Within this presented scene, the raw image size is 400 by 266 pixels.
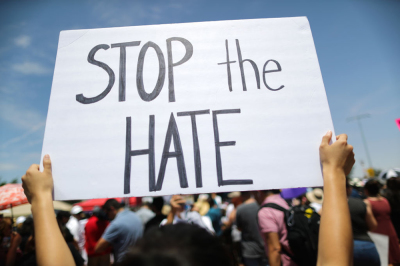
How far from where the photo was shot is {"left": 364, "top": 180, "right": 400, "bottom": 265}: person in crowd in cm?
372

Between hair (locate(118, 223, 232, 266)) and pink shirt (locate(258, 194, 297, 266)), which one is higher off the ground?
hair (locate(118, 223, 232, 266))

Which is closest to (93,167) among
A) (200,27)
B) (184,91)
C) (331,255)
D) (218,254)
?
(184,91)

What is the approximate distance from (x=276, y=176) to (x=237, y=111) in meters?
0.37

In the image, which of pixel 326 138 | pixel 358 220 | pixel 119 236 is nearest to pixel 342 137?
pixel 326 138

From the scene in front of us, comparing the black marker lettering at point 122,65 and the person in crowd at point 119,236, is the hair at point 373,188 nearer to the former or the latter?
the person in crowd at point 119,236

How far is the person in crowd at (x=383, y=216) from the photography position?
3717 millimetres

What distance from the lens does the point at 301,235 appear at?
2350 millimetres

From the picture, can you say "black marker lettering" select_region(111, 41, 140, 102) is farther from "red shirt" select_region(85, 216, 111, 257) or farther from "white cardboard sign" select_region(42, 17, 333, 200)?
"red shirt" select_region(85, 216, 111, 257)

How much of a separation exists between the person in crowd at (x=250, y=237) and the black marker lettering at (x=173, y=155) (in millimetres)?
3149

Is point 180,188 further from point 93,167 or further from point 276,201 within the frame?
point 276,201

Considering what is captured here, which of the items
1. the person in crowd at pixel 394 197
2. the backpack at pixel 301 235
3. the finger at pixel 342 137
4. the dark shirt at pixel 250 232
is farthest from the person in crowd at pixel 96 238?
the person in crowd at pixel 394 197

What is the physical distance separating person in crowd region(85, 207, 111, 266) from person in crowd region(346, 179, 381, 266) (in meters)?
3.92

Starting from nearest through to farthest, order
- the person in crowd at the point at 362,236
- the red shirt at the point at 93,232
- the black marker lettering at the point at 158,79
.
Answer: the black marker lettering at the point at 158,79 → the person in crowd at the point at 362,236 → the red shirt at the point at 93,232

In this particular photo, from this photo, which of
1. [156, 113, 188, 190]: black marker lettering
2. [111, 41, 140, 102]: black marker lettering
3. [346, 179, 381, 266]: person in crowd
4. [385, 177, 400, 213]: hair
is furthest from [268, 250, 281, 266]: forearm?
[385, 177, 400, 213]: hair
